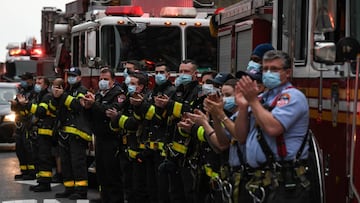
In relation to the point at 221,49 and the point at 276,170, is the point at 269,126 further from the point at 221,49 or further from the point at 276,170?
the point at 221,49

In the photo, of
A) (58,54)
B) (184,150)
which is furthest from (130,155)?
(58,54)

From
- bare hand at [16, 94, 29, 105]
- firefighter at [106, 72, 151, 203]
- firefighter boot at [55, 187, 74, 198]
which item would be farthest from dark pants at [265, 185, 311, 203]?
bare hand at [16, 94, 29, 105]

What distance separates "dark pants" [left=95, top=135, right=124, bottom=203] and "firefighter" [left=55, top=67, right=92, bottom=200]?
1.18 metres

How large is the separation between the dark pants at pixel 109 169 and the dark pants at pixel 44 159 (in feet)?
8.40

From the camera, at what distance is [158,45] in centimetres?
1392

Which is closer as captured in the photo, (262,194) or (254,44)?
(262,194)

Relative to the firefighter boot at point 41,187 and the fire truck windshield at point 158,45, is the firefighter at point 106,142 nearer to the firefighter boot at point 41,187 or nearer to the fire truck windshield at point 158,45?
the fire truck windshield at point 158,45

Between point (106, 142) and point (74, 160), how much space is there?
1493 mm

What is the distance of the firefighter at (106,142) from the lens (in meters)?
10.8

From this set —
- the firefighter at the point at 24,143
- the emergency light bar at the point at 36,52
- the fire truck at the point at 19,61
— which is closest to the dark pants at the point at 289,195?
the firefighter at the point at 24,143

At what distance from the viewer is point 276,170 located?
19.2 feet

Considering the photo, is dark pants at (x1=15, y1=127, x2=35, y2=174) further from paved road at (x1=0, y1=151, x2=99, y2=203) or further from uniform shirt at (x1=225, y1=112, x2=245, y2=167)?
uniform shirt at (x1=225, y1=112, x2=245, y2=167)

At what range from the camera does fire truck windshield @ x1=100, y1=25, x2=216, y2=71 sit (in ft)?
44.3

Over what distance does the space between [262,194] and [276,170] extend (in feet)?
0.77
